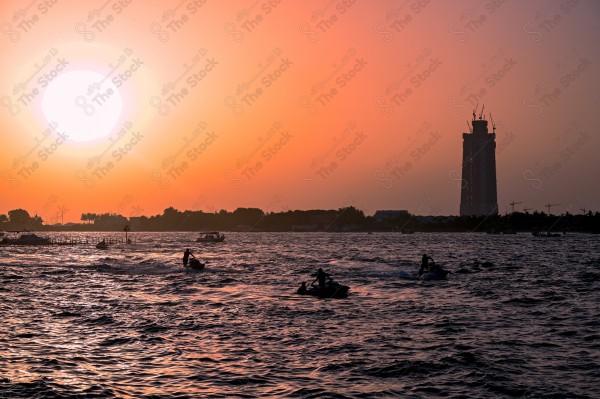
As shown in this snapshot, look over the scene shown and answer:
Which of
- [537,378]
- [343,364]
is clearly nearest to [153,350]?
[343,364]

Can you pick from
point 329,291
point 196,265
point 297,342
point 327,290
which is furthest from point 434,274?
point 297,342

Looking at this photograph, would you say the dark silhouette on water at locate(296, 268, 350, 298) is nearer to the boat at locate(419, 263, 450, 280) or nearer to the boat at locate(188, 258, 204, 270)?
the boat at locate(419, 263, 450, 280)

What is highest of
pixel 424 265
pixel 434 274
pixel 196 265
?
pixel 424 265

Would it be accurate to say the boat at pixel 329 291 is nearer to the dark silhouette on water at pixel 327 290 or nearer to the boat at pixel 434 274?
the dark silhouette on water at pixel 327 290

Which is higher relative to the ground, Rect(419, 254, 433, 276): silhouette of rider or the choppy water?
Rect(419, 254, 433, 276): silhouette of rider

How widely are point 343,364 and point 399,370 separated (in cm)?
262

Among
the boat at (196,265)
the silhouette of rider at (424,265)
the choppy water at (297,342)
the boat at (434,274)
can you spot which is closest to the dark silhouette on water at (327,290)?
the choppy water at (297,342)

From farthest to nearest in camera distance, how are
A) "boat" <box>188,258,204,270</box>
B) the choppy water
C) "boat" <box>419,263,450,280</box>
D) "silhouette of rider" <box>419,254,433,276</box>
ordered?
1. "boat" <box>188,258,204,270</box>
2. "silhouette of rider" <box>419,254,433,276</box>
3. "boat" <box>419,263,450,280</box>
4. the choppy water

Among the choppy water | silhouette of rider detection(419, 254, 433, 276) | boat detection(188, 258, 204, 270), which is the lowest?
the choppy water

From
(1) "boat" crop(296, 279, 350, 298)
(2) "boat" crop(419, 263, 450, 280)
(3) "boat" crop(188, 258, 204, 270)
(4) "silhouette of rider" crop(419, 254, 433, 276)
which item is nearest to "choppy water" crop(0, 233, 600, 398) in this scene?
(1) "boat" crop(296, 279, 350, 298)

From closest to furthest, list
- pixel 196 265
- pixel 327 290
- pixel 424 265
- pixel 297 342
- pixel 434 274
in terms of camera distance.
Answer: pixel 297 342 → pixel 327 290 → pixel 434 274 → pixel 424 265 → pixel 196 265

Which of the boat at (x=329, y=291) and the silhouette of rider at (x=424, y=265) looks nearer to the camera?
the boat at (x=329, y=291)

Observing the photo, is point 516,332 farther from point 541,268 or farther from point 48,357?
point 541,268

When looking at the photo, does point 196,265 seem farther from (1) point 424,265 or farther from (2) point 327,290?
(2) point 327,290
